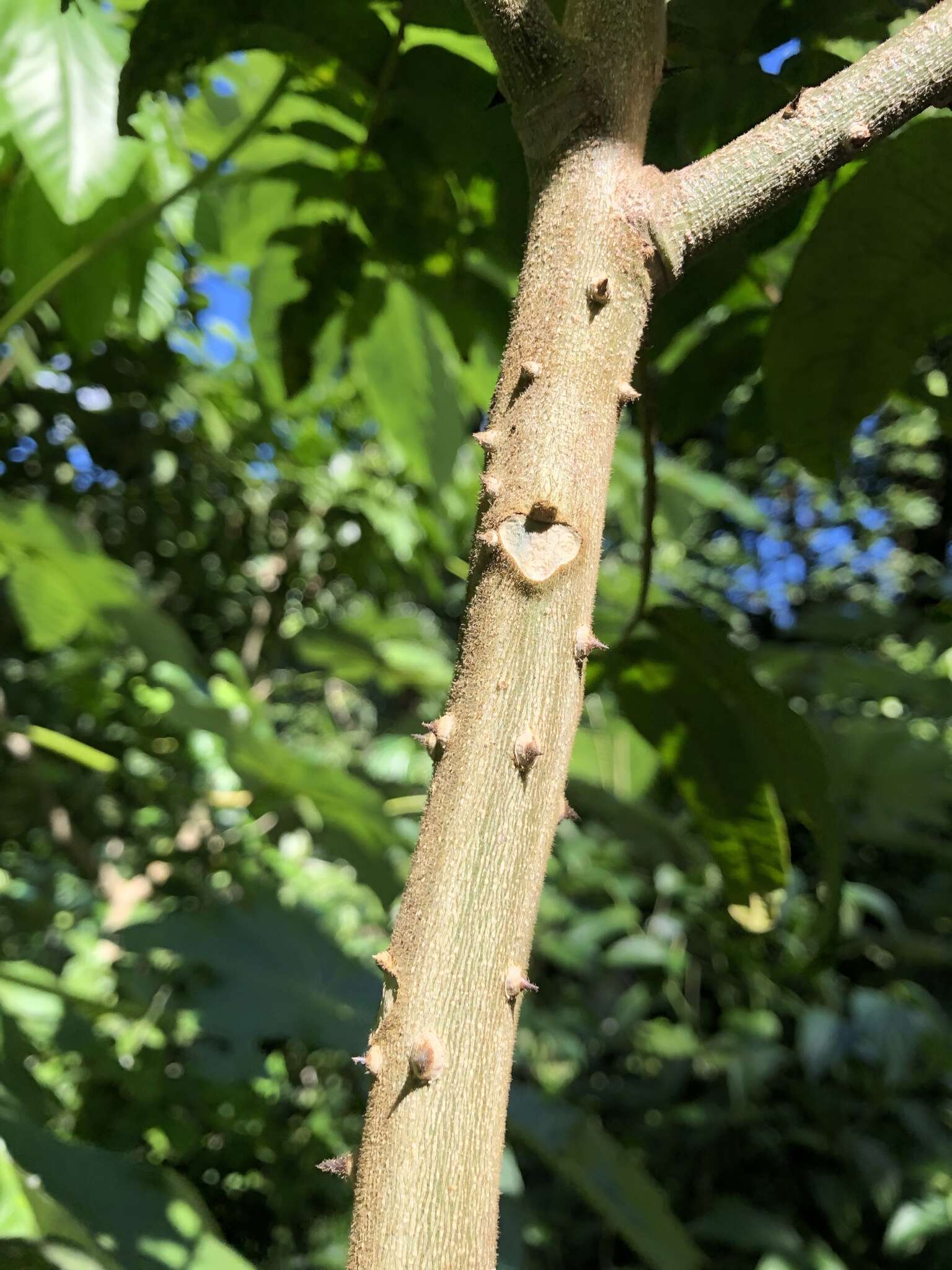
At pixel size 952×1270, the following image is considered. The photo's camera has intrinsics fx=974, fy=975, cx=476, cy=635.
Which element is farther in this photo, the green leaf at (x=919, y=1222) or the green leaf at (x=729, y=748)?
the green leaf at (x=919, y=1222)

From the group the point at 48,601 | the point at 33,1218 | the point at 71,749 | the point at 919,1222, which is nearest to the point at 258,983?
the point at 71,749

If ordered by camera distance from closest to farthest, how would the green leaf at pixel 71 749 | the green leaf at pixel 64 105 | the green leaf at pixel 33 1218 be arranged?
the green leaf at pixel 33 1218
the green leaf at pixel 64 105
the green leaf at pixel 71 749

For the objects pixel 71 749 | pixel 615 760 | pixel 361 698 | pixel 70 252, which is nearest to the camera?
pixel 70 252

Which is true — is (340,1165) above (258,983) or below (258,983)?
below

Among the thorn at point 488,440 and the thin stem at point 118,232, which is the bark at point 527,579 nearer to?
the thorn at point 488,440

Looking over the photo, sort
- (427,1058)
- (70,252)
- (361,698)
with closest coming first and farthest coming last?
(427,1058) < (70,252) < (361,698)

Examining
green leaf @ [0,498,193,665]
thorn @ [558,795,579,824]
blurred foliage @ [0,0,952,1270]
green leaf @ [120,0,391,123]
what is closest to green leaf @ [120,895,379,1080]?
blurred foliage @ [0,0,952,1270]

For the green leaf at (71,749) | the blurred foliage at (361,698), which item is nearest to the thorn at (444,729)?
the blurred foliage at (361,698)

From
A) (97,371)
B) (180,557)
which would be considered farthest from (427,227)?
(180,557)

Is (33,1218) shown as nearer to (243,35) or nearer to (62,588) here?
(243,35)
